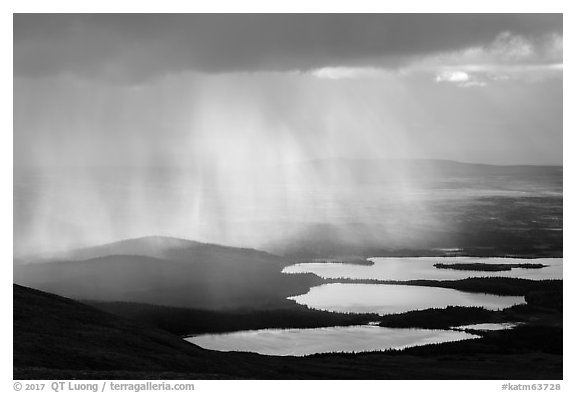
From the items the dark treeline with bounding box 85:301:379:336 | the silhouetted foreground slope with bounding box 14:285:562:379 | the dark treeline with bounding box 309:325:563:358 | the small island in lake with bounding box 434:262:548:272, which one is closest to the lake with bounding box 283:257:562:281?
the small island in lake with bounding box 434:262:548:272

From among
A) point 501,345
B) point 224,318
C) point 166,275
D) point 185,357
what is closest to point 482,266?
point 501,345

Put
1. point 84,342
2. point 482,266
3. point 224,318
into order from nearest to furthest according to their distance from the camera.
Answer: point 84,342 < point 224,318 < point 482,266

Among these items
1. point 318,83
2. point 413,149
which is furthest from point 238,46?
point 413,149

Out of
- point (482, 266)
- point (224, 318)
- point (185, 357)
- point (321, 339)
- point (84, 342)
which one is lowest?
point (185, 357)

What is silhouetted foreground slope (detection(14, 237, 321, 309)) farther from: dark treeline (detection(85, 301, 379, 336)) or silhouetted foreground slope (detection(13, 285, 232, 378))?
silhouetted foreground slope (detection(13, 285, 232, 378))

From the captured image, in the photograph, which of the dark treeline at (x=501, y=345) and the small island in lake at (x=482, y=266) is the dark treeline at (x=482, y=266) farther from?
the dark treeline at (x=501, y=345)

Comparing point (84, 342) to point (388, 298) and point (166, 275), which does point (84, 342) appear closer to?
point (166, 275)
